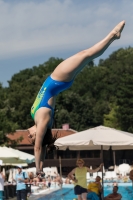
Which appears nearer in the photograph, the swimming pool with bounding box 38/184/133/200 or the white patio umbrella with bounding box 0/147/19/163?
the white patio umbrella with bounding box 0/147/19/163

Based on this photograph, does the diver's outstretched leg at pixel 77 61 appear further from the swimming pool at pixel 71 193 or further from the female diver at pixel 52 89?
the swimming pool at pixel 71 193

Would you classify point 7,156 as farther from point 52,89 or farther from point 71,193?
point 52,89

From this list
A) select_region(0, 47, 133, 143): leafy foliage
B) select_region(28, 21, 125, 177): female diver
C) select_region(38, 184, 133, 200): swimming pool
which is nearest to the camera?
select_region(28, 21, 125, 177): female diver

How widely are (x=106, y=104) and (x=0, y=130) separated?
39.9m

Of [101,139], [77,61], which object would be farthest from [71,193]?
[77,61]

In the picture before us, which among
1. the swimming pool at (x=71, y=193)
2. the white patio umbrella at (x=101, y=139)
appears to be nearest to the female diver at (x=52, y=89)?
the white patio umbrella at (x=101, y=139)

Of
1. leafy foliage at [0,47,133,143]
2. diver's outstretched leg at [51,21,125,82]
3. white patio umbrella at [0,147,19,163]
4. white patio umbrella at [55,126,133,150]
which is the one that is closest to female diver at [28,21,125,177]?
diver's outstretched leg at [51,21,125,82]

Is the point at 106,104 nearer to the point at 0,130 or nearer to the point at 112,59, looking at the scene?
the point at 112,59

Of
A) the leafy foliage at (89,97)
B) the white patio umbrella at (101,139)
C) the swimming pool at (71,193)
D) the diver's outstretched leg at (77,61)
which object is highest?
the leafy foliage at (89,97)

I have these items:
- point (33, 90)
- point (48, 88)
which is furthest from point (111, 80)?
point (48, 88)

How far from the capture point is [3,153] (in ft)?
68.1

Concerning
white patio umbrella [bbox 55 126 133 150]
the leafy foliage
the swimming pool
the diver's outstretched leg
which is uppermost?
the leafy foliage

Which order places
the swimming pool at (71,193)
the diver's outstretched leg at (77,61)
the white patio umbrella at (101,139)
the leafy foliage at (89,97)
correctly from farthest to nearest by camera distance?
the leafy foliage at (89,97) < the swimming pool at (71,193) < the white patio umbrella at (101,139) < the diver's outstretched leg at (77,61)

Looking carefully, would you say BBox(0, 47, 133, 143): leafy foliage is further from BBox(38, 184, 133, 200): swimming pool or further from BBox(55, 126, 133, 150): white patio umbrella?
BBox(55, 126, 133, 150): white patio umbrella
